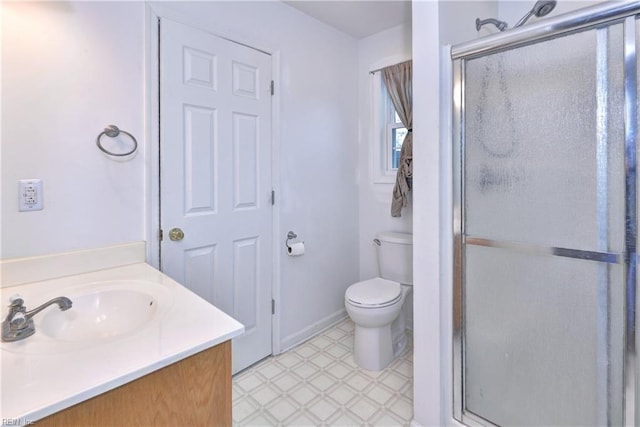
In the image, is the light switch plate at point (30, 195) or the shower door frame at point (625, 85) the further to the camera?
the light switch plate at point (30, 195)

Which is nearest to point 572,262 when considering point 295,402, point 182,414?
point 182,414

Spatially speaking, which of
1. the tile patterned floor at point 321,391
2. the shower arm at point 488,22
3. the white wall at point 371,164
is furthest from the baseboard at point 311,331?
the shower arm at point 488,22

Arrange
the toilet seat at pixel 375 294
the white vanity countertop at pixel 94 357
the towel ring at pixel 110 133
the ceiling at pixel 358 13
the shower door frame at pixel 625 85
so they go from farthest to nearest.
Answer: the ceiling at pixel 358 13
the toilet seat at pixel 375 294
the towel ring at pixel 110 133
the shower door frame at pixel 625 85
the white vanity countertop at pixel 94 357

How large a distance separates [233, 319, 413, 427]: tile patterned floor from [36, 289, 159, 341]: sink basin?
Result: 88cm

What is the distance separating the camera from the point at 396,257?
240cm

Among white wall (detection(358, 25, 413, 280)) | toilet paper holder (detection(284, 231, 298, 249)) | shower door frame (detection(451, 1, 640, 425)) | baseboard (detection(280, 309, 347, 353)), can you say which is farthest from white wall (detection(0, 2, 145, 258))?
white wall (detection(358, 25, 413, 280))

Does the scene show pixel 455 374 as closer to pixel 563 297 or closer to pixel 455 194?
pixel 563 297

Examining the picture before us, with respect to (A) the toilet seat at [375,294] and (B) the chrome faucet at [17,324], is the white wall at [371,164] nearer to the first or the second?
(A) the toilet seat at [375,294]

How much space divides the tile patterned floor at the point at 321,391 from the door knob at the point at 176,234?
935 millimetres

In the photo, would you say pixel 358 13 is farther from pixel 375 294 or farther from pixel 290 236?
pixel 375 294

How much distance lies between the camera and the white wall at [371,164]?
2.60m

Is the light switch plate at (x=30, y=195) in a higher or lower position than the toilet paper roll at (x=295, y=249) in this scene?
higher

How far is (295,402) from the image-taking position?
1788 mm

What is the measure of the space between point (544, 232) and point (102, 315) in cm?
163
